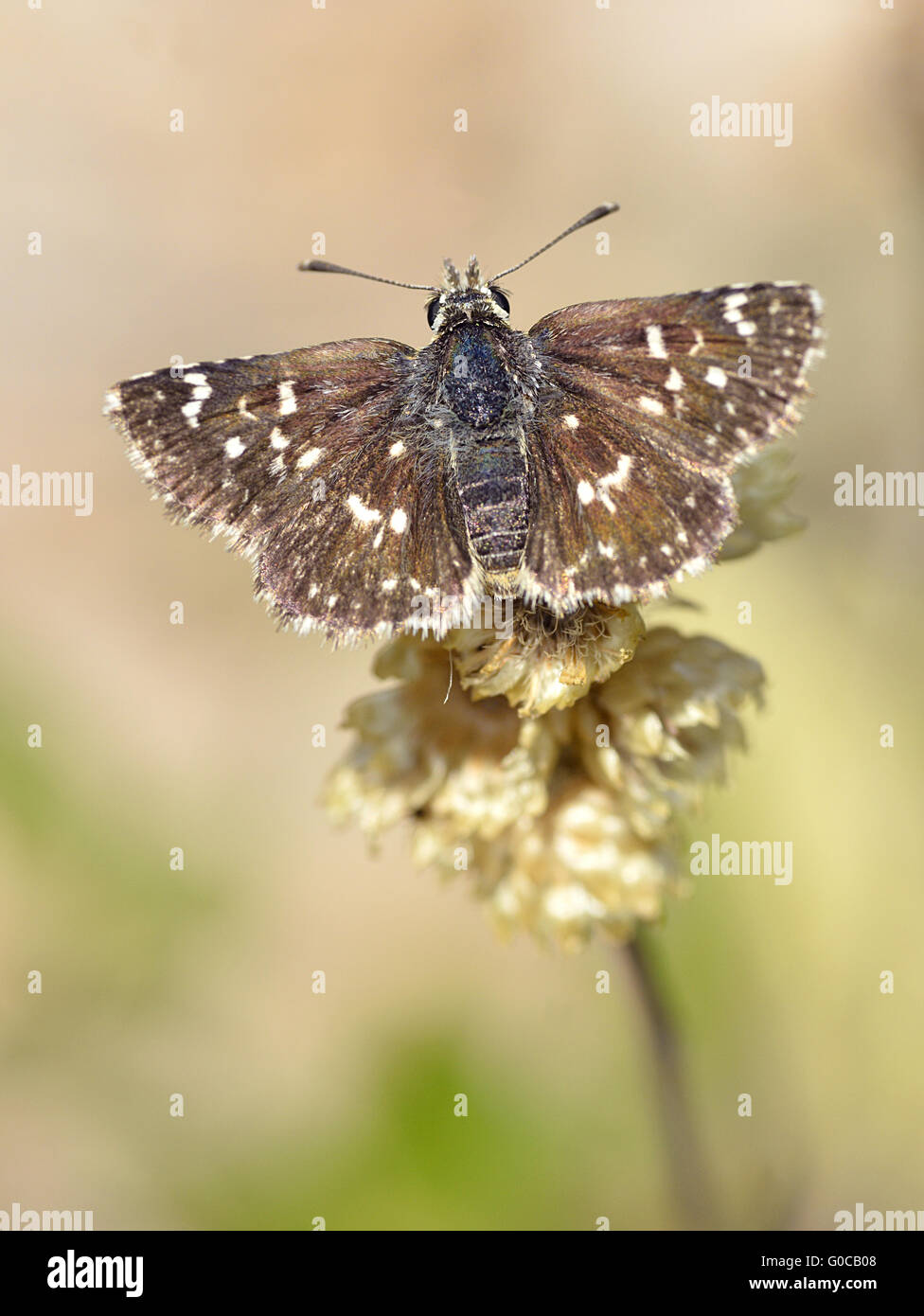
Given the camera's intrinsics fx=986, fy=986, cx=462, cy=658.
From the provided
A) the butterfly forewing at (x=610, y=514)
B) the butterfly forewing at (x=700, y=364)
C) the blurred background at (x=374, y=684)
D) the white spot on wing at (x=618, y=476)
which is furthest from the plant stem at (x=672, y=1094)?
the butterfly forewing at (x=700, y=364)

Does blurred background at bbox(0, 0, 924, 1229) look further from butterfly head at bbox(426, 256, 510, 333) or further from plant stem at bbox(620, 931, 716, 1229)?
butterfly head at bbox(426, 256, 510, 333)

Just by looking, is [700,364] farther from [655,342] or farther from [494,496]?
[494,496]

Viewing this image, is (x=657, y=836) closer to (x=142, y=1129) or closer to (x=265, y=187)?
(x=142, y=1129)

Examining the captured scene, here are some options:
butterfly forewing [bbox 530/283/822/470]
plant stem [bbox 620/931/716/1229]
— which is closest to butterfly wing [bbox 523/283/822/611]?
butterfly forewing [bbox 530/283/822/470]

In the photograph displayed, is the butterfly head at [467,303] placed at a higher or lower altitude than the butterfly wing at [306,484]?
higher

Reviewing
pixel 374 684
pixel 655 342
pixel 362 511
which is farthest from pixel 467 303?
pixel 374 684

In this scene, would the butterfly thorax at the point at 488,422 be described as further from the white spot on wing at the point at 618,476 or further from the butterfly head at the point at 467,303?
the white spot on wing at the point at 618,476
